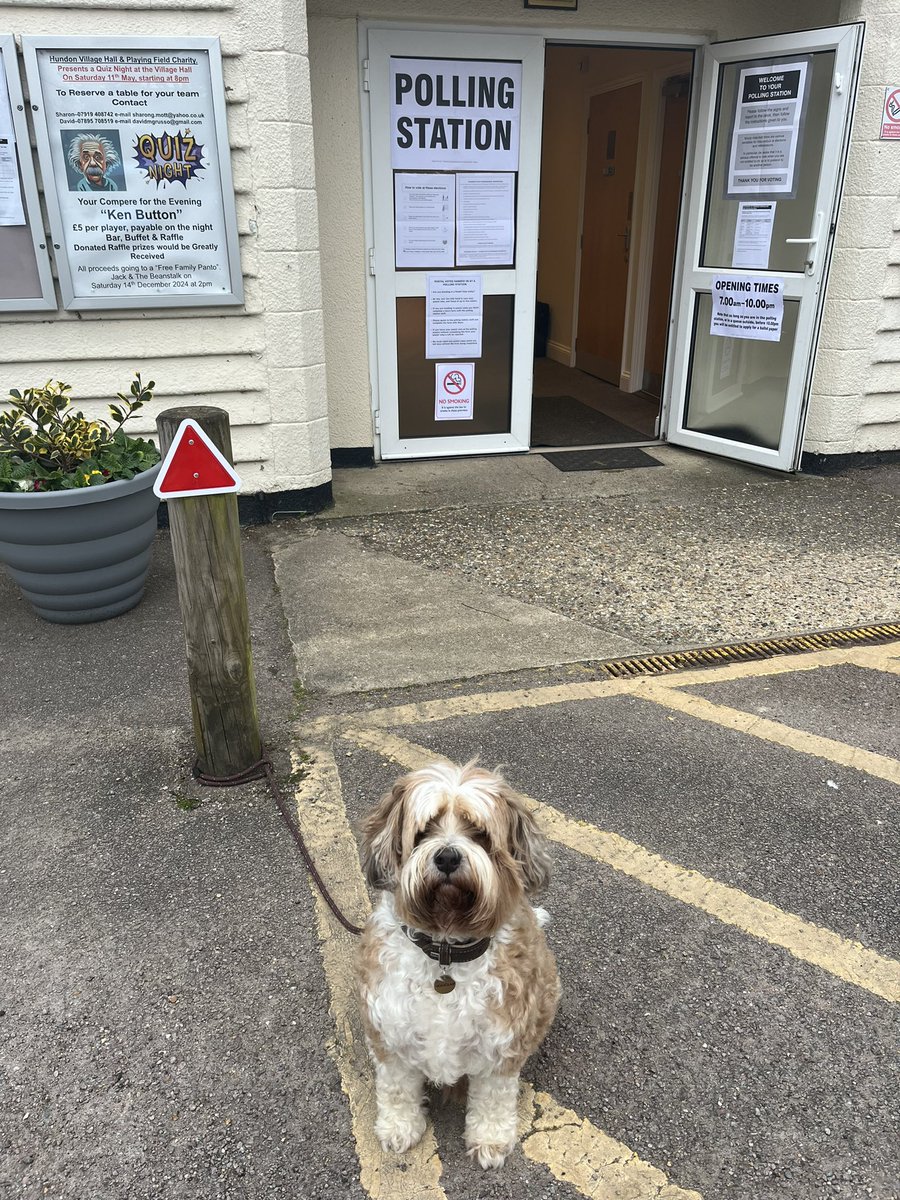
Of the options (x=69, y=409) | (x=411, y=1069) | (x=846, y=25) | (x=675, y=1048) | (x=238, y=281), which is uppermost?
(x=846, y=25)

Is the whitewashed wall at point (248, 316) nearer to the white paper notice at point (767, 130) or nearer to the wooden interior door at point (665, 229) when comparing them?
the white paper notice at point (767, 130)

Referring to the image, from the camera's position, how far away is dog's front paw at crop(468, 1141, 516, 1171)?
211cm

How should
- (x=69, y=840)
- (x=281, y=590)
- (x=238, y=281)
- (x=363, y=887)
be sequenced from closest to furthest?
(x=363, y=887) → (x=69, y=840) → (x=281, y=590) → (x=238, y=281)

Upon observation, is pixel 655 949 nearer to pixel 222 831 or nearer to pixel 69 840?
pixel 222 831

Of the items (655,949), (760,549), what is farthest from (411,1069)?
(760,549)

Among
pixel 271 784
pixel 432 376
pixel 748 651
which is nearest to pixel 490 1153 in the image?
pixel 271 784

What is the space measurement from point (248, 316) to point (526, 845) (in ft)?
15.5

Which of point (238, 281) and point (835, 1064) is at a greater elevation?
point (238, 281)

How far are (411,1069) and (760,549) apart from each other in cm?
440

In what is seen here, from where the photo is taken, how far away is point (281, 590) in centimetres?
515

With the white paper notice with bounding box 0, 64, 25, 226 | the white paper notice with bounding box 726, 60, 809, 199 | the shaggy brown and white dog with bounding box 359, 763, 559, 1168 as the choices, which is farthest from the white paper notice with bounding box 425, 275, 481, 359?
the shaggy brown and white dog with bounding box 359, 763, 559, 1168

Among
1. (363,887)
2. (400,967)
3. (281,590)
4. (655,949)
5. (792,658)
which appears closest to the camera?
(400,967)

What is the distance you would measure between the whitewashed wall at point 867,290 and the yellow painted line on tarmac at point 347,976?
5256mm

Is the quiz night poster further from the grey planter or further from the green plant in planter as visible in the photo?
the grey planter
